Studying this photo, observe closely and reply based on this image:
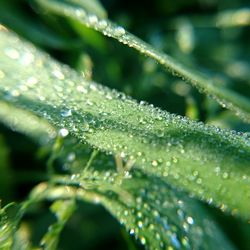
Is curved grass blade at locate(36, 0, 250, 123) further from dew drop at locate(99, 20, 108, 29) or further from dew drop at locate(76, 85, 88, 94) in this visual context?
dew drop at locate(76, 85, 88, 94)

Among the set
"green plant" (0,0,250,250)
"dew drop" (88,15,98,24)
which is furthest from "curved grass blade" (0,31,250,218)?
"dew drop" (88,15,98,24)

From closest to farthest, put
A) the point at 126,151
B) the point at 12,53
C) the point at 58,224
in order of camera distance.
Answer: the point at 126,151 → the point at 58,224 → the point at 12,53

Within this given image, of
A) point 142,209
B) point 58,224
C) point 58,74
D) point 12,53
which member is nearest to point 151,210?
point 142,209

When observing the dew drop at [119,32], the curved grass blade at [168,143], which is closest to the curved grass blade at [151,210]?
the curved grass blade at [168,143]

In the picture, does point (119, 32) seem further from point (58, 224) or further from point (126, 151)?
point (58, 224)

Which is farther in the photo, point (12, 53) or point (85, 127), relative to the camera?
point (12, 53)

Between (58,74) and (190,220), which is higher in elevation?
(58,74)

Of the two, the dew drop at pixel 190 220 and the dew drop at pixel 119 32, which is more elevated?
the dew drop at pixel 119 32

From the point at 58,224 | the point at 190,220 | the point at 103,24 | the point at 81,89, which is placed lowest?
the point at 58,224

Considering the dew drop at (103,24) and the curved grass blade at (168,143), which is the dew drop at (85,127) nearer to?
the curved grass blade at (168,143)
